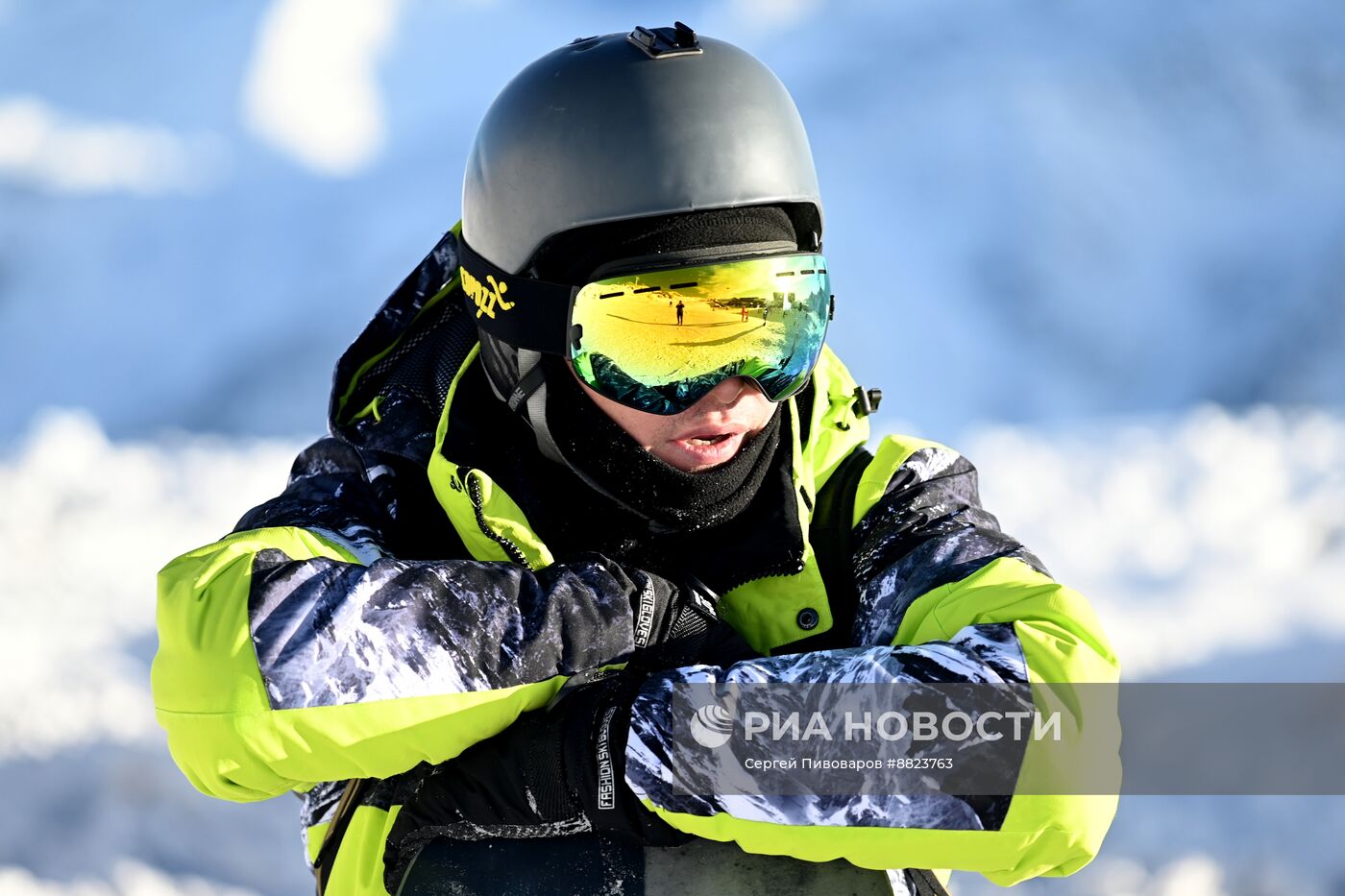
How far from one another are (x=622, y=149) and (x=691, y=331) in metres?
0.32

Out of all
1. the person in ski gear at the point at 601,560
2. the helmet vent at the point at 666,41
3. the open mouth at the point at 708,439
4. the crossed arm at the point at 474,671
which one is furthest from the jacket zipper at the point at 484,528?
the helmet vent at the point at 666,41

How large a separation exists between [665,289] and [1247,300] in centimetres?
435

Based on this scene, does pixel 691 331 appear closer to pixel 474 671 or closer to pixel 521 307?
pixel 521 307

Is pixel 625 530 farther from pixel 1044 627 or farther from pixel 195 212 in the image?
pixel 195 212

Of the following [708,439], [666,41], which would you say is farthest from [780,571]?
[666,41]

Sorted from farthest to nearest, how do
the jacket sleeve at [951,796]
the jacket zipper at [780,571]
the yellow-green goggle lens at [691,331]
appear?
the jacket zipper at [780,571]
the yellow-green goggle lens at [691,331]
the jacket sleeve at [951,796]

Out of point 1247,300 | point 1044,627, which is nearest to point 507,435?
point 1044,627

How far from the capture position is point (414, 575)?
1751mm

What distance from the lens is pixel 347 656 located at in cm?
167

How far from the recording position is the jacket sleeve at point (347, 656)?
1.65 metres

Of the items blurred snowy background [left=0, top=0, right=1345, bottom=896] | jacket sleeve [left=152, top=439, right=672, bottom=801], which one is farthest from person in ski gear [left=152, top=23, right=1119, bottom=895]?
blurred snowy background [left=0, top=0, right=1345, bottom=896]

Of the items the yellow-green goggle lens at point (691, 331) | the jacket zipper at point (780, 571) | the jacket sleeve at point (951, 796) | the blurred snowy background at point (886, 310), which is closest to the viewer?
the jacket sleeve at point (951, 796)

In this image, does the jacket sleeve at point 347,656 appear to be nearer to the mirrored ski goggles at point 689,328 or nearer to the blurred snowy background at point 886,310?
the mirrored ski goggles at point 689,328

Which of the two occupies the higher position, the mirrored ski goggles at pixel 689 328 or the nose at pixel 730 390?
the mirrored ski goggles at pixel 689 328
